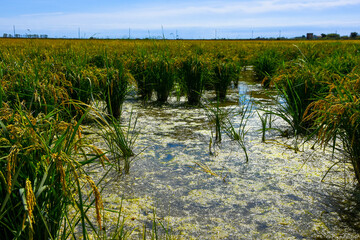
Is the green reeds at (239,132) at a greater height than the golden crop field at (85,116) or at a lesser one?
lesser

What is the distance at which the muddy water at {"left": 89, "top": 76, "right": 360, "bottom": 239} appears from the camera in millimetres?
1485

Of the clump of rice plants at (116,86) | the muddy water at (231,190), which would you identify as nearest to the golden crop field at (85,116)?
the clump of rice plants at (116,86)

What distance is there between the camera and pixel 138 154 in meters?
2.33

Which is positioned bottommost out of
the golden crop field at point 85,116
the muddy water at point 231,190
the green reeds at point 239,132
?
the muddy water at point 231,190

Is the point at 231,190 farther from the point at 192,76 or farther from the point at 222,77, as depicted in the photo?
the point at 222,77

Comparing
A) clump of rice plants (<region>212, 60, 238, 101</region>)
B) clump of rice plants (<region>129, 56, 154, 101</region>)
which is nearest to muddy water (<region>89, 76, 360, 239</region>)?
clump of rice plants (<region>129, 56, 154, 101</region>)

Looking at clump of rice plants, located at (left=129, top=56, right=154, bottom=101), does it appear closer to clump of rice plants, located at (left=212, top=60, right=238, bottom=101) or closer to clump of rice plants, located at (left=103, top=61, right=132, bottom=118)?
clump of rice plants, located at (left=103, top=61, right=132, bottom=118)

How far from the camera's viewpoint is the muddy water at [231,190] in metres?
1.49

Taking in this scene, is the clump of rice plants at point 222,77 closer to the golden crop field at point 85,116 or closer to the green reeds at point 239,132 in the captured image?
the golden crop field at point 85,116

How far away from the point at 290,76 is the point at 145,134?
1.48 metres

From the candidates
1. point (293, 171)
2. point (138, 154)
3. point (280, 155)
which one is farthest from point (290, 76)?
point (138, 154)

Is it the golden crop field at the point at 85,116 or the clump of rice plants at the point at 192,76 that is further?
the clump of rice plants at the point at 192,76

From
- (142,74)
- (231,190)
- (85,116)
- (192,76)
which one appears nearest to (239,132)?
(231,190)

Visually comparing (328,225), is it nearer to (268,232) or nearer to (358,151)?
(268,232)
